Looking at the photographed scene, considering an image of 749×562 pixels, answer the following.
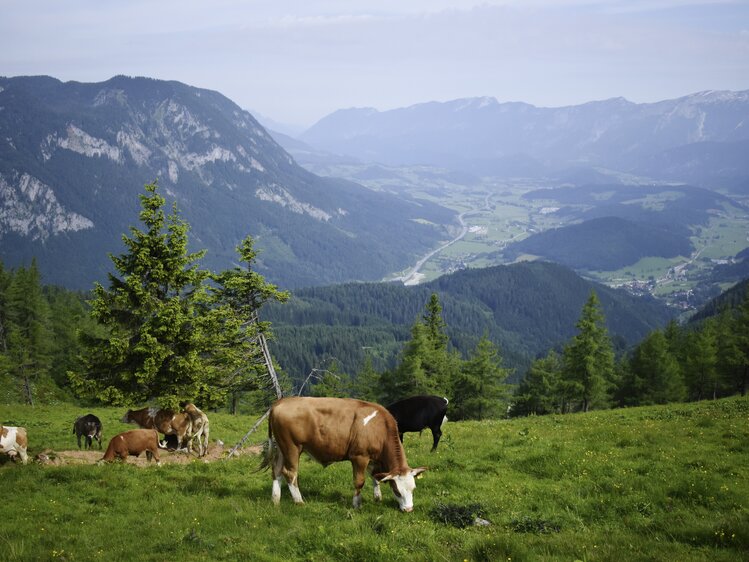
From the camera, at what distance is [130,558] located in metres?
10.4

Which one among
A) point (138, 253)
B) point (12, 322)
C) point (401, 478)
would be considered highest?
point (138, 253)

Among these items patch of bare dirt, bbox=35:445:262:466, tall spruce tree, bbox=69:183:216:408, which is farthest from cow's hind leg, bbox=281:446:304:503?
tall spruce tree, bbox=69:183:216:408

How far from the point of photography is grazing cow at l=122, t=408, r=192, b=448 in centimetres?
2383

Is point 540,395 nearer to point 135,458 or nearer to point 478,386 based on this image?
point 478,386

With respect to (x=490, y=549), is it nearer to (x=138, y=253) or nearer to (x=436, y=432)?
(x=436, y=432)

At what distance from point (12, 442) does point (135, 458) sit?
426 cm

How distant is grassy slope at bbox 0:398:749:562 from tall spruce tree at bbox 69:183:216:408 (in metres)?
7.21

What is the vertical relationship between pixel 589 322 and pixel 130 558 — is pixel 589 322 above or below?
below

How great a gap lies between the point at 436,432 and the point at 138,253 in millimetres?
16664

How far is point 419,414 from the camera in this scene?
21688 millimetres

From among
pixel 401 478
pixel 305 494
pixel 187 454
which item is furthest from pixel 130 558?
pixel 187 454

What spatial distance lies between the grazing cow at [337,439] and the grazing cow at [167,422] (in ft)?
38.8

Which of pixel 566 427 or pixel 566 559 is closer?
pixel 566 559

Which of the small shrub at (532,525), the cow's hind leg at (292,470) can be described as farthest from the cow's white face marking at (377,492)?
the small shrub at (532,525)
